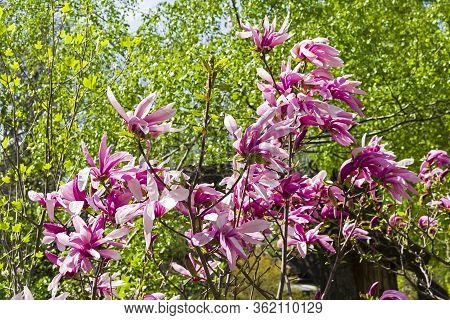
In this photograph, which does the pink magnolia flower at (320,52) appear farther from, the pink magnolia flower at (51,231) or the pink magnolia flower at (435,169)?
the pink magnolia flower at (435,169)

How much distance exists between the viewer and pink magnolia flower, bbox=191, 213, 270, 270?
5.24 ft

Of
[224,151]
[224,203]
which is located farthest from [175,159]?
Result: [224,203]

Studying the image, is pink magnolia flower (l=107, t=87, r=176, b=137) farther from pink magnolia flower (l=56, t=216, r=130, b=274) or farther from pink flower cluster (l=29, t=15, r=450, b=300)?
pink magnolia flower (l=56, t=216, r=130, b=274)

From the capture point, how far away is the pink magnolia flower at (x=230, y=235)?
5.24 ft

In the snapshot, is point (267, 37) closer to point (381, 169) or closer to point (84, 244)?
point (381, 169)

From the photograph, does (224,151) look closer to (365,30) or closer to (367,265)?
(365,30)

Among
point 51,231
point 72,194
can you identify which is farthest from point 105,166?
point 51,231

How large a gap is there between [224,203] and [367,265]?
9.01 meters

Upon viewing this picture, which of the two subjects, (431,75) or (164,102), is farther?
(431,75)

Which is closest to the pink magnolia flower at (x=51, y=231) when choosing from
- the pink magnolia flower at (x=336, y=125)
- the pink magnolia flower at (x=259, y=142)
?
the pink magnolia flower at (x=259, y=142)

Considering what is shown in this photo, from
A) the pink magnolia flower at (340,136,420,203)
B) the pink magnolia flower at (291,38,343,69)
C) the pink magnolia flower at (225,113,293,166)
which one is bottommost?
the pink magnolia flower at (340,136,420,203)

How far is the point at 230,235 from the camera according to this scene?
164 centimetres

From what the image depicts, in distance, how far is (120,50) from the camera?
9031 millimetres

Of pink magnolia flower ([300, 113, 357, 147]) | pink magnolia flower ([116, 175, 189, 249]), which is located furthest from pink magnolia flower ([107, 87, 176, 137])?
pink magnolia flower ([300, 113, 357, 147])
